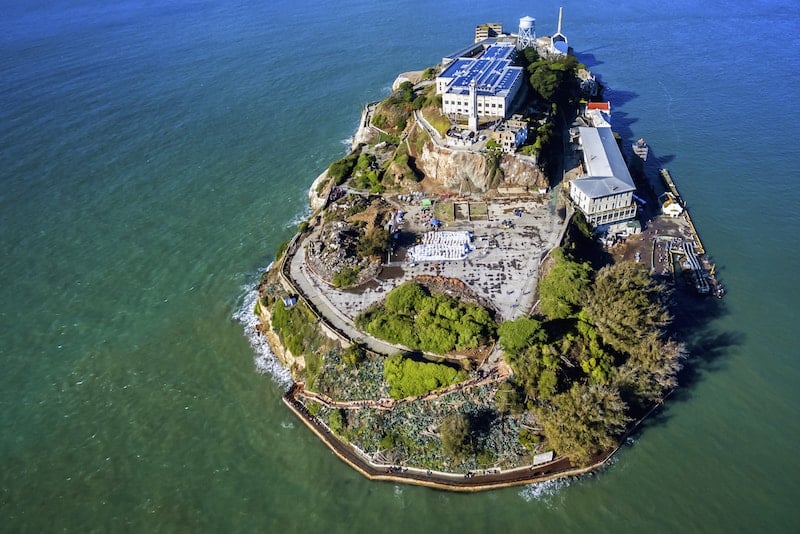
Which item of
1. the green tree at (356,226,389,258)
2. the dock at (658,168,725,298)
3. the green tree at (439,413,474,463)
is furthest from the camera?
the green tree at (356,226,389,258)

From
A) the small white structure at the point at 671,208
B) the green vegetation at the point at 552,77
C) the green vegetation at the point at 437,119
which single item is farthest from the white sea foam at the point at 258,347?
the green vegetation at the point at 552,77

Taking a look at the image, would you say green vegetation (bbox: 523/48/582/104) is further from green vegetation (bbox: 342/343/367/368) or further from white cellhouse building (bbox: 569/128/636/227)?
green vegetation (bbox: 342/343/367/368)

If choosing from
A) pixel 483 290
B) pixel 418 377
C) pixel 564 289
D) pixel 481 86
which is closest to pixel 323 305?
pixel 418 377

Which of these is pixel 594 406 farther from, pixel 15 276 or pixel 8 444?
pixel 15 276

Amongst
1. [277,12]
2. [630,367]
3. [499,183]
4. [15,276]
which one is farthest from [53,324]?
[277,12]

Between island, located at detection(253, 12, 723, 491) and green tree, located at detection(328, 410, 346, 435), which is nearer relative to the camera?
island, located at detection(253, 12, 723, 491)

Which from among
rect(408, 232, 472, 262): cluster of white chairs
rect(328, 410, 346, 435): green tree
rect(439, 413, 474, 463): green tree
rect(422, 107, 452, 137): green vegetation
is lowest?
rect(328, 410, 346, 435): green tree

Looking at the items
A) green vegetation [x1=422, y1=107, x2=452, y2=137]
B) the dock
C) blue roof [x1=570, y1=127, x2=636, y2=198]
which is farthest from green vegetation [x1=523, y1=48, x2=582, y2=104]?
the dock
